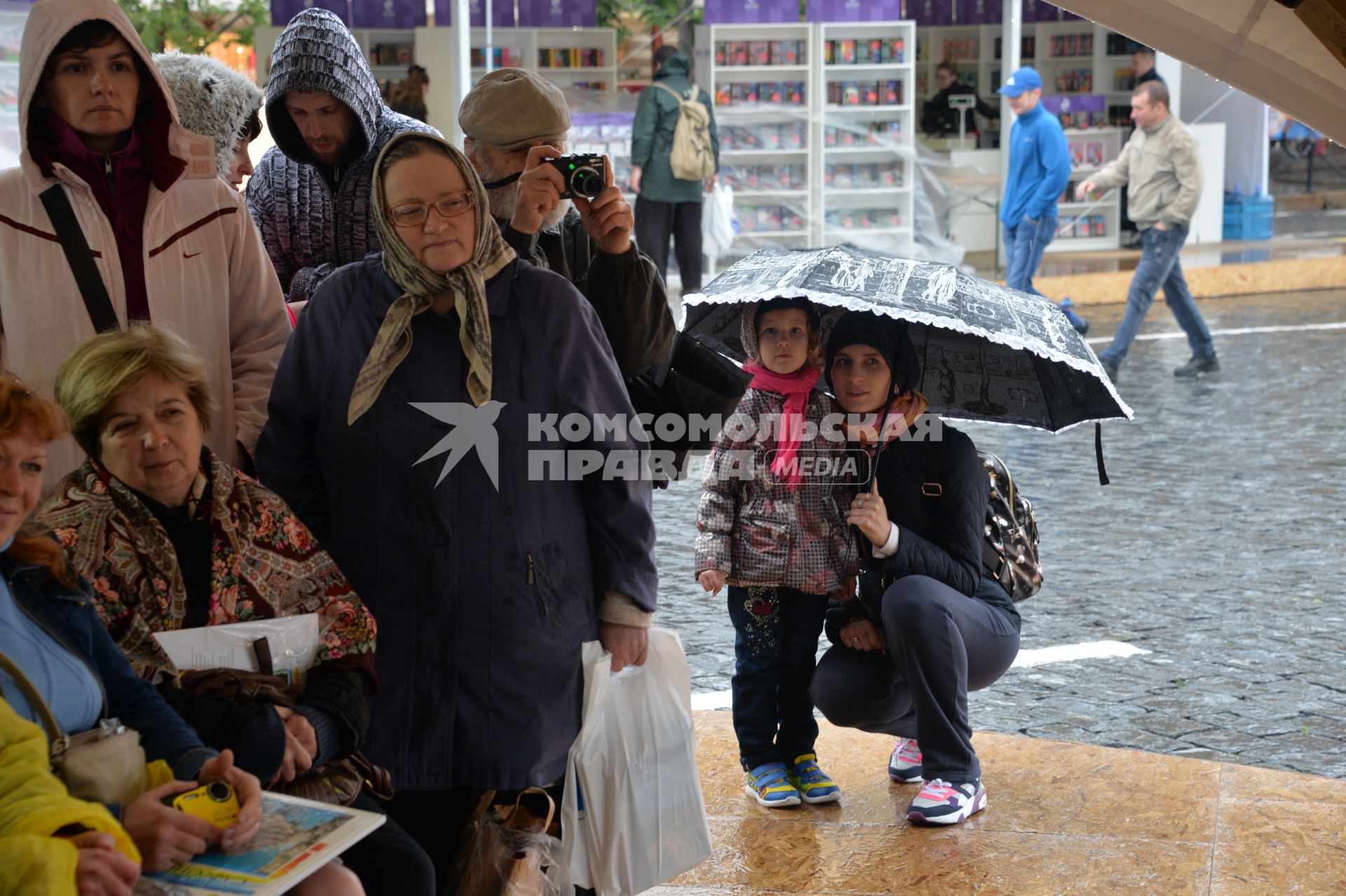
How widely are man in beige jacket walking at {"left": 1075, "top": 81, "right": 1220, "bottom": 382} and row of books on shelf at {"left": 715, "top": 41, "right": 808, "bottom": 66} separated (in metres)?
5.71

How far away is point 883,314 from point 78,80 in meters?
1.97

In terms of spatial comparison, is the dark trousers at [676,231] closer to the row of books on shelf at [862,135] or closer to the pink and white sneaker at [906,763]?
the row of books on shelf at [862,135]

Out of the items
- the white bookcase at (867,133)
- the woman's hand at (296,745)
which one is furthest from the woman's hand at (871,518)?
the white bookcase at (867,133)

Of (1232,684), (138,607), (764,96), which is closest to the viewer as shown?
(138,607)

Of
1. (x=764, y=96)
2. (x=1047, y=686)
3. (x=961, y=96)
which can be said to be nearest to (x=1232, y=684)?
(x=1047, y=686)

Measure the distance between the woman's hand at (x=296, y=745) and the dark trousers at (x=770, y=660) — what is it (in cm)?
161

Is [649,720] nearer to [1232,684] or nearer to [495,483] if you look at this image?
[495,483]

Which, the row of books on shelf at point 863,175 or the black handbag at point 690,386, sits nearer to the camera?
the black handbag at point 690,386

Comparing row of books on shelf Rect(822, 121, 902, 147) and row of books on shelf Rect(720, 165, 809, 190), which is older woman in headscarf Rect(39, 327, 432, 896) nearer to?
row of books on shelf Rect(720, 165, 809, 190)

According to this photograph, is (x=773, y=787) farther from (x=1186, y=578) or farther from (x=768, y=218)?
(x=768, y=218)

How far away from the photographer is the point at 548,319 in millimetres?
2879

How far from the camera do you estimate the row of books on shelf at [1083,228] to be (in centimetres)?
1894

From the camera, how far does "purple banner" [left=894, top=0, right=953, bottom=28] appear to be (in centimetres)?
1919

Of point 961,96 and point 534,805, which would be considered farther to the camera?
point 961,96
